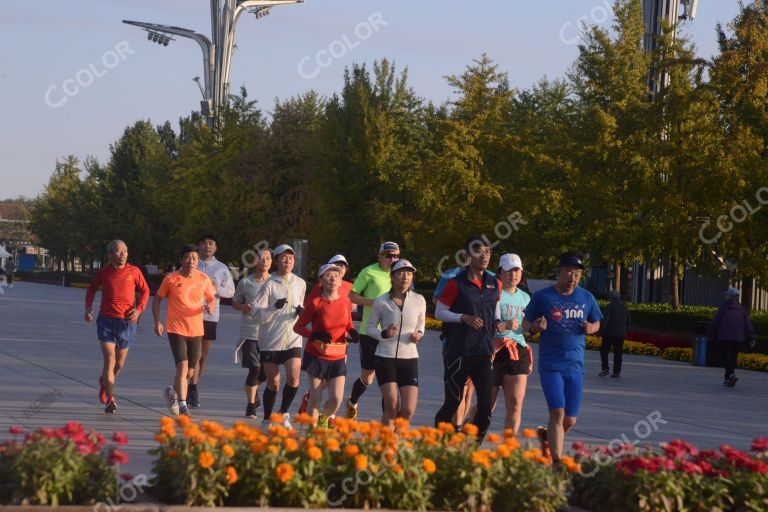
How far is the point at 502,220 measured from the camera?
41.5 meters

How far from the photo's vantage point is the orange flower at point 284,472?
261 inches

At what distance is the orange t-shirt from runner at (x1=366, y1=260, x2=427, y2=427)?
3275 mm

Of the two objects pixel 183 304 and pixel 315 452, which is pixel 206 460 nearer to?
pixel 315 452

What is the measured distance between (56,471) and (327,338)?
15.4ft

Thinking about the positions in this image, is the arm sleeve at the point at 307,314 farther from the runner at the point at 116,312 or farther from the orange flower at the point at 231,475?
the orange flower at the point at 231,475

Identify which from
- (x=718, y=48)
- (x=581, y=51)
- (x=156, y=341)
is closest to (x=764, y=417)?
(x=156, y=341)

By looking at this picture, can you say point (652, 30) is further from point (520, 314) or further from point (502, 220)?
point (520, 314)

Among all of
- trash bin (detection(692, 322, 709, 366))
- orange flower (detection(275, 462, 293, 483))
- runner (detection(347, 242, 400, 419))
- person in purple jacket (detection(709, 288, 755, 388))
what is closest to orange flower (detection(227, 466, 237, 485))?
orange flower (detection(275, 462, 293, 483))

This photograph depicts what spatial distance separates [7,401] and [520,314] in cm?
567

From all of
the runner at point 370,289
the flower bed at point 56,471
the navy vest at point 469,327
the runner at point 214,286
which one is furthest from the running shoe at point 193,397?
the flower bed at point 56,471

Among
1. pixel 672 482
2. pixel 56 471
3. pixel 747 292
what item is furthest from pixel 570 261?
pixel 747 292

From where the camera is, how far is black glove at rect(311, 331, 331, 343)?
11.1 m

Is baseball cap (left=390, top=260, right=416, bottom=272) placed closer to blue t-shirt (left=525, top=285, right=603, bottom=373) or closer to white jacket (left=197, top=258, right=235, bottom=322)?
blue t-shirt (left=525, top=285, right=603, bottom=373)

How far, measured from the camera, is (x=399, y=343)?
1009cm
